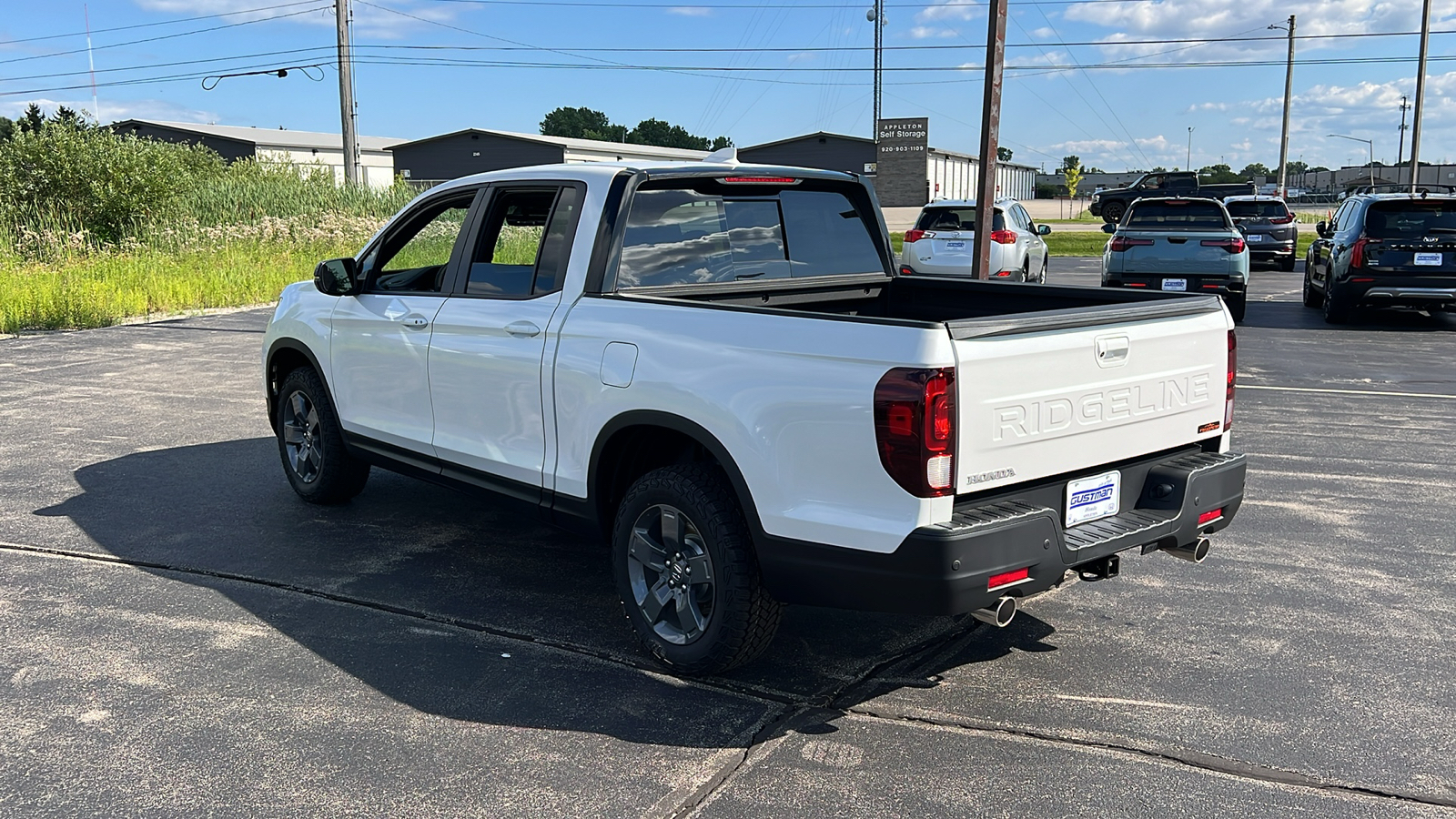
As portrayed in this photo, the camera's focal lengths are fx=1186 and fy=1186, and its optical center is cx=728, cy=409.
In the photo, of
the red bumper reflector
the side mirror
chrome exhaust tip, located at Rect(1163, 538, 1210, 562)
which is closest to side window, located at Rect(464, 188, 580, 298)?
the side mirror

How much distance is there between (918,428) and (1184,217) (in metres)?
14.6

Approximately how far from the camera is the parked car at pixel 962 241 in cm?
1841

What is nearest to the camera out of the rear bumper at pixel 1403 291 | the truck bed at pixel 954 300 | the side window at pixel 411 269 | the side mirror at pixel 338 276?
the truck bed at pixel 954 300

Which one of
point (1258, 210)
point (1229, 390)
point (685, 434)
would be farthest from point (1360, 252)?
point (685, 434)

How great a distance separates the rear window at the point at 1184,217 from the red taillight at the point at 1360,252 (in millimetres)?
1625

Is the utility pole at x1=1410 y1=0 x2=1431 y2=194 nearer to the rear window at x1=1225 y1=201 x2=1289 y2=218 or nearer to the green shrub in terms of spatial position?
the rear window at x1=1225 y1=201 x2=1289 y2=218

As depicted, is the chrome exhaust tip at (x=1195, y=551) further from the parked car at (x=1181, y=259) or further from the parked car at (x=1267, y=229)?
the parked car at (x=1267, y=229)

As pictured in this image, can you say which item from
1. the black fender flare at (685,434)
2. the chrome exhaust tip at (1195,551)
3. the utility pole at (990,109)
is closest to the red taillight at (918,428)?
the black fender flare at (685,434)

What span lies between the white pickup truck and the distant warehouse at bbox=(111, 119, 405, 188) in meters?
64.1

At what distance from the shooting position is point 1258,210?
A: 93.4 feet

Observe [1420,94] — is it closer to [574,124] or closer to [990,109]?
[990,109]

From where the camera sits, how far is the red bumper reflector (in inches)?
147

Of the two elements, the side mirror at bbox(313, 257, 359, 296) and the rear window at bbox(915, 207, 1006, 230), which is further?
the rear window at bbox(915, 207, 1006, 230)

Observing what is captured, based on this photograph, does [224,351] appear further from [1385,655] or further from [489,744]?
[1385,655]
